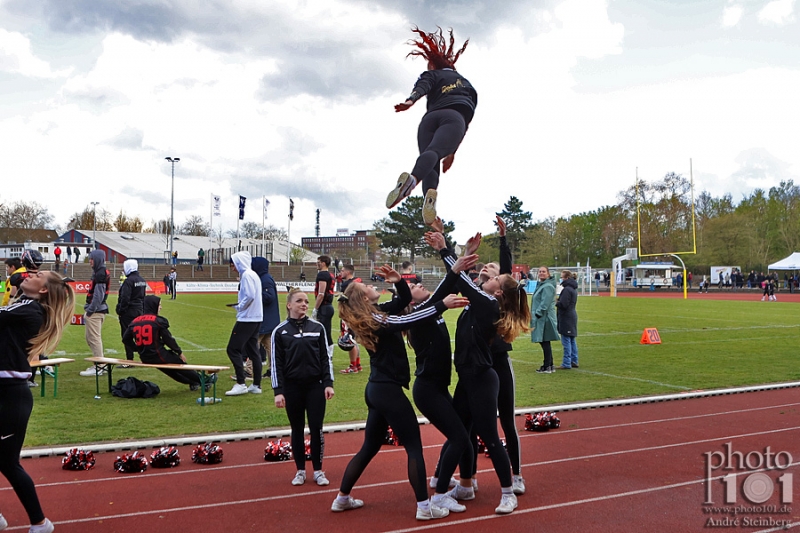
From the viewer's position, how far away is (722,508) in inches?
208

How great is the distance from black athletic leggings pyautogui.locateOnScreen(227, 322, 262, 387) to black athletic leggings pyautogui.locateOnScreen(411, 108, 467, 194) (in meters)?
5.30

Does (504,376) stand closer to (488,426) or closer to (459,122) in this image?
(488,426)

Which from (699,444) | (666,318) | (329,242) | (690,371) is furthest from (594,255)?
(329,242)

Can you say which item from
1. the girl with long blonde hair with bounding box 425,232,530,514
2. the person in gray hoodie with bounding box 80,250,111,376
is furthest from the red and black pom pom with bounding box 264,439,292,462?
the person in gray hoodie with bounding box 80,250,111,376

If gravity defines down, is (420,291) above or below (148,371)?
above

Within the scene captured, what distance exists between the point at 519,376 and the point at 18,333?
30.5 ft

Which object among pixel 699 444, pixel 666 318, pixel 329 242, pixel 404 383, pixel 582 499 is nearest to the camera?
pixel 404 383

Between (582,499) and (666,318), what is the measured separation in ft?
75.4

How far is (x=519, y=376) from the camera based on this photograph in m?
12.4

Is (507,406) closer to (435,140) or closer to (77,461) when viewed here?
(435,140)

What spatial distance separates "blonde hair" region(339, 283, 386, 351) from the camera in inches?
197

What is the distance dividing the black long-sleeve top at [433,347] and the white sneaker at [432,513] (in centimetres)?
91

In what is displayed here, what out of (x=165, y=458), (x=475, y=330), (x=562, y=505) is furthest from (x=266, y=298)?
(x=562, y=505)

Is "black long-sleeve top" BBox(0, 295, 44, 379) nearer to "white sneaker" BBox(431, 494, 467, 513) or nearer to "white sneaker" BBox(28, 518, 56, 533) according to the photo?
"white sneaker" BBox(28, 518, 56, 533)
